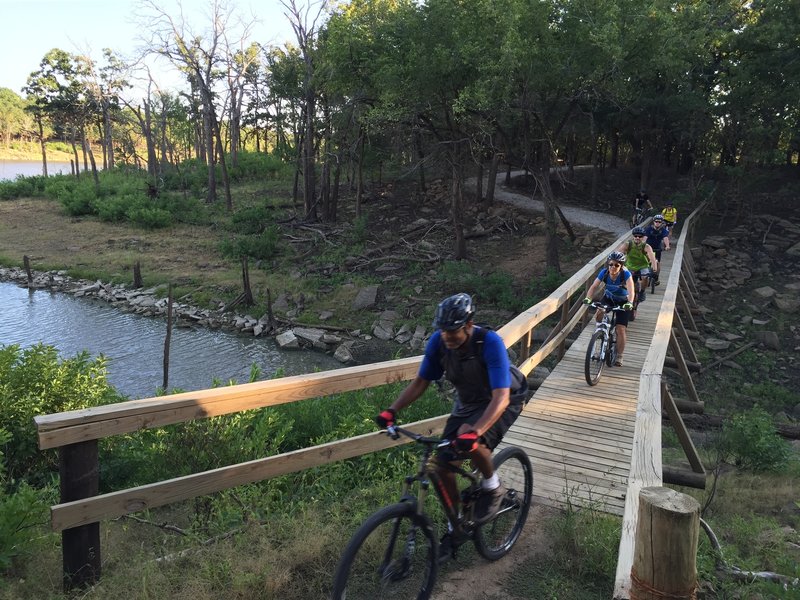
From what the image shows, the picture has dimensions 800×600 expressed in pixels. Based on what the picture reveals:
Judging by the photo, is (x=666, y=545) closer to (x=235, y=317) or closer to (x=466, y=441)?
(x=466, y=441)

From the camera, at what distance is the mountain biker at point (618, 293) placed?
8.38 metres

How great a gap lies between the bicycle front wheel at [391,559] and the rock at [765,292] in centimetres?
2025

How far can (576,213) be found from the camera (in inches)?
1188

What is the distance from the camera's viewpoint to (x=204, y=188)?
45938mm

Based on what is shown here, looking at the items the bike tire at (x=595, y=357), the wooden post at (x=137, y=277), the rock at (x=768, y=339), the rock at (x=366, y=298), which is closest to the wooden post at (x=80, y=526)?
the bike tire at (x=595, y=357)

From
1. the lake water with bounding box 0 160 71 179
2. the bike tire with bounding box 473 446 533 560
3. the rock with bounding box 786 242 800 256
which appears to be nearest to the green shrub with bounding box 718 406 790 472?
the bike tire with bounding box 473 446 533 560

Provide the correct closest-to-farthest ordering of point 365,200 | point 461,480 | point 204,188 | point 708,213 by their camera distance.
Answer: point 461,480 < point 708,213 < point 365,200 < point 204,188

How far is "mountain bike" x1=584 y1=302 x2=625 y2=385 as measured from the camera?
25.2 ft

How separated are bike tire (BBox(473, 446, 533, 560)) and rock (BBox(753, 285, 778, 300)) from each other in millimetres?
18958

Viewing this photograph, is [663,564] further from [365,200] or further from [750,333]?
[365,200]

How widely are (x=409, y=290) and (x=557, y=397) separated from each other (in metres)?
15.9

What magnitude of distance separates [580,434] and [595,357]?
198 cm

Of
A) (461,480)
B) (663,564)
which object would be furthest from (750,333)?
(663,564)

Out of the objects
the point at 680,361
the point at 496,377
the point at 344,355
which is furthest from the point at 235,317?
the point at 496,377
